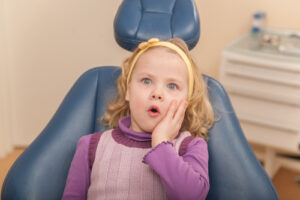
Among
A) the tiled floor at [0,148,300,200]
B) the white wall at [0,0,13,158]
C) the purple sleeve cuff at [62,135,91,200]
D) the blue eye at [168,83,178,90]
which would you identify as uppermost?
the blue eye at [168,83,178,90]

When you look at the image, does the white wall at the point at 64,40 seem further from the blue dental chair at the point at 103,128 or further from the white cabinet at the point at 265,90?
the blue dental chair at the point at 103,128

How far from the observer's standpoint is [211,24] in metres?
2.62

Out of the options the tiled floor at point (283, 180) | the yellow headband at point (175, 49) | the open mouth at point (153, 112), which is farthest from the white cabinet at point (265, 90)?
the open mouth at point (153, 112)

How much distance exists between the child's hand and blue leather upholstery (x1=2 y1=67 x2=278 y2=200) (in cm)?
14

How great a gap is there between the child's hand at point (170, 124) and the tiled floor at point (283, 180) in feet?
4.28

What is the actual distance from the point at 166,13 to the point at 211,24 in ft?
3.96

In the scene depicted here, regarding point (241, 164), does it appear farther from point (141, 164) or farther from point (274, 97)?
point (274, 97)

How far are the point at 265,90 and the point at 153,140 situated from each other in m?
1.09

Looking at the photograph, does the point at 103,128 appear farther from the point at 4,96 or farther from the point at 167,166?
the point at 4,96

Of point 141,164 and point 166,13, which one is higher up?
point 166,13

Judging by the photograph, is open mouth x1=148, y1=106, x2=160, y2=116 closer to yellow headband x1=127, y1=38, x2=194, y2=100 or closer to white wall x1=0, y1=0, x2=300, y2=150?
yellow headband x1=127, y1=38, x2=194, y2=100

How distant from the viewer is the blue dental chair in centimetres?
130

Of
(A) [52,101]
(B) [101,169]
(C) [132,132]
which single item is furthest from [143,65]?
(A) [52,101]

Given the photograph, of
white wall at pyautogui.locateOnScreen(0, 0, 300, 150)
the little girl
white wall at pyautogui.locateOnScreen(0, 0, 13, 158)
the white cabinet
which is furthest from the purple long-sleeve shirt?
white wall at pyautogui.locateOnScreen(0, 0, 13, 158)
